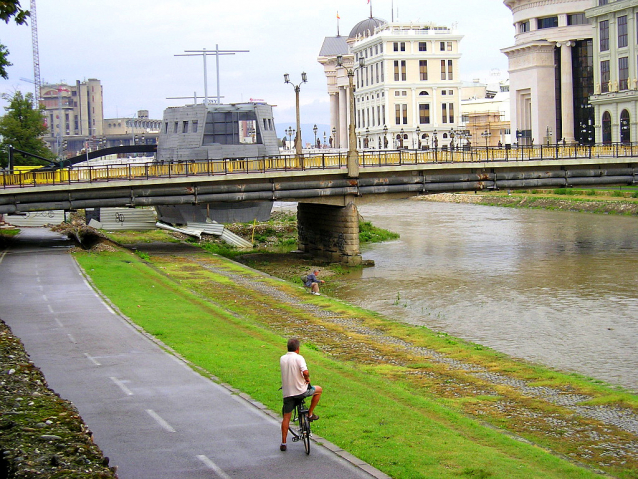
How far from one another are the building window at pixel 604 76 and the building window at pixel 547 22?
14.6 meters

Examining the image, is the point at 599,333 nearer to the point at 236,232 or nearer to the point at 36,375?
the point at 36,375

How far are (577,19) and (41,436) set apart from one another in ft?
356

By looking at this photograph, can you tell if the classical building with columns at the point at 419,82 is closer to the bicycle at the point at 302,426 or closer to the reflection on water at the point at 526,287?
the reflection on water at the point at 526,287

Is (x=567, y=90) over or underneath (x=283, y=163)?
over

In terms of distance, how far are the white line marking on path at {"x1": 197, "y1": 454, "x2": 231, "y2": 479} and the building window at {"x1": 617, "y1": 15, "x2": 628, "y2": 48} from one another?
298 ft

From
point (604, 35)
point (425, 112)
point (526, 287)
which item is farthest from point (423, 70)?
point (526, 287)

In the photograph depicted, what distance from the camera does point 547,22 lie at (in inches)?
4441

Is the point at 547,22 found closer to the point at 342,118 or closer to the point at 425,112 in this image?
the point at 425,112

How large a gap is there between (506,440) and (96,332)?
13469mm

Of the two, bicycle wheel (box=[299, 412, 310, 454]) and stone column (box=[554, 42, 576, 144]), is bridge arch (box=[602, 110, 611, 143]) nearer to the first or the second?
stone column (box=[554, 42, 576, 144])

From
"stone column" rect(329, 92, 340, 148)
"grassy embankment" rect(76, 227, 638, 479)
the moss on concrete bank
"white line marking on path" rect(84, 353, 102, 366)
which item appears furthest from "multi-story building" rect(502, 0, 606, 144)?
the moss on concrete bank

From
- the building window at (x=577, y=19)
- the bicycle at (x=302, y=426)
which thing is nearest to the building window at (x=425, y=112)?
the building window at (x=577, y=19)

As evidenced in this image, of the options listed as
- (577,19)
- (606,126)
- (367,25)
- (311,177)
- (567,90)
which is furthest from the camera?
(367,25)

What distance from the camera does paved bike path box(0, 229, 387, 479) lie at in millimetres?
14062
